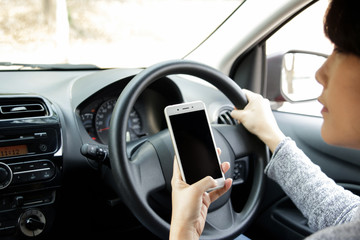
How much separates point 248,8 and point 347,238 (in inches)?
50.2

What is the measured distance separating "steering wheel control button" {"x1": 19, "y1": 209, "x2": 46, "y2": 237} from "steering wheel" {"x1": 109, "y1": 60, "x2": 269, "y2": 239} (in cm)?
40

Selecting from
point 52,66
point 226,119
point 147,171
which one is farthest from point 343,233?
point 52,66

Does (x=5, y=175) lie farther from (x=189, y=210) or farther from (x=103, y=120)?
(x=189, y=210)

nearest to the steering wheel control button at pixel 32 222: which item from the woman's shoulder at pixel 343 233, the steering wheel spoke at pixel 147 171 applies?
the steering wheel spoke at pixel 147 171

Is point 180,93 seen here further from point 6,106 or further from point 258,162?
point 6,106

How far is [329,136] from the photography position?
73 centimetres

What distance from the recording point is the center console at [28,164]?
121 cm

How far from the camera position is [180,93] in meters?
1.59

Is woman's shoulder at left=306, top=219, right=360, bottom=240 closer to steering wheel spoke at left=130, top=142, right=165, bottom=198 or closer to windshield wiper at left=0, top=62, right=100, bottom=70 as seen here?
steering wheel spoke at left=130, top=142, right=165, bottom=198

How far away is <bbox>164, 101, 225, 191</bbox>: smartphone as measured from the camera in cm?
100

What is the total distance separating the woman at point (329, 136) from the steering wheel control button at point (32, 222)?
0.60 meters

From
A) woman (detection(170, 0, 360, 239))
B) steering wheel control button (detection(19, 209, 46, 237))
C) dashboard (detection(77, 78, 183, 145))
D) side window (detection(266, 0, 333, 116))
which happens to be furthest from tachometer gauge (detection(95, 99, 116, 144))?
side window (detection(266, 0, 333, 116))

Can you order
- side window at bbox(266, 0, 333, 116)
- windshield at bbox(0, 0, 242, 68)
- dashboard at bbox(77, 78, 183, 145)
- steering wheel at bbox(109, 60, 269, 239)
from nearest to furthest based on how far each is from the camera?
steering wheel at bbox(109, 60, 269, 239), dashboard at bbox(77, 78, 183, 145), side window at bbox(266, 0, 333, 116), windshield at bbox(0, 0, 242, 68)

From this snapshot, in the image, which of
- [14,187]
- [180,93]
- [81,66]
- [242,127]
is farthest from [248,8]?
[14,187]
